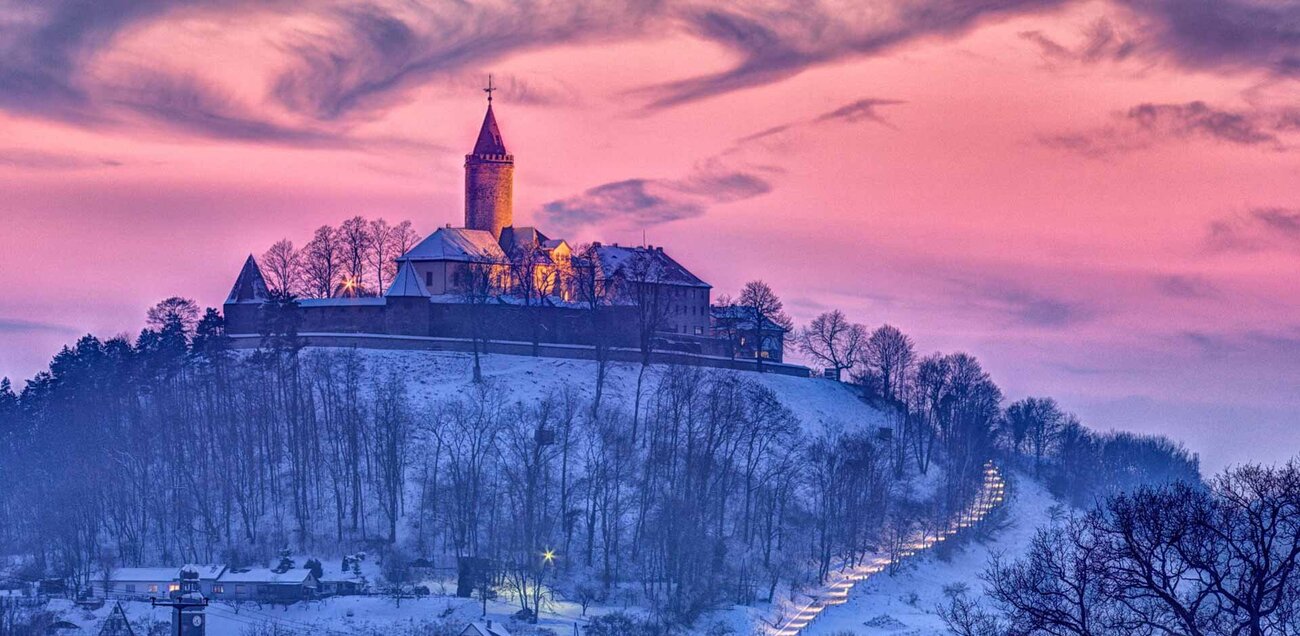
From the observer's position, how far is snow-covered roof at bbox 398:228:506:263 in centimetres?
11275

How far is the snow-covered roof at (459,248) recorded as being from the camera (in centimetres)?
11275

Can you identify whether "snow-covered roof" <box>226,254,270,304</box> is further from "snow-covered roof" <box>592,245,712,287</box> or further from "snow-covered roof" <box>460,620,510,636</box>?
"snow-covered roof" <box>460,620,510,636</box>

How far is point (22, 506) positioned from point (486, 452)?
23061 mm

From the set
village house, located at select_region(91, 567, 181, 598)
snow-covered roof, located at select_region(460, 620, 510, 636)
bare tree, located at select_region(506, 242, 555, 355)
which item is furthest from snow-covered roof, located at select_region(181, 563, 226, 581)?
bare tree, located at select_region(506, 242, 555, 355)

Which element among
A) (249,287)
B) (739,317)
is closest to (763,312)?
(739,317)

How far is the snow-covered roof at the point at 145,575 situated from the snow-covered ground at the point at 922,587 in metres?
27.3

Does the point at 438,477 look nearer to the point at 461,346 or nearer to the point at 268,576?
the point at 268,576

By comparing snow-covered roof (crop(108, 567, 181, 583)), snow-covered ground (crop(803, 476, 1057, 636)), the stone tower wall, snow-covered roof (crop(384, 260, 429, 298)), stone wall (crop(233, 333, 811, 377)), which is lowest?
snow-covered ground (crop(803, 476, 1057, 636))

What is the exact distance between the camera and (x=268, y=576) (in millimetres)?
74938

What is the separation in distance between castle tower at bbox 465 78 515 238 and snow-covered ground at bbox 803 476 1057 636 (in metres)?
39.1

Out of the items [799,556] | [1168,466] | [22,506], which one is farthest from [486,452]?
[1168,466]

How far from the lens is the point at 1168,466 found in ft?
449

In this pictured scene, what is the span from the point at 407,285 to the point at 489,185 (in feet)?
44.9

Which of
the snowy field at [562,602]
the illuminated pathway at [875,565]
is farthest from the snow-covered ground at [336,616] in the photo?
the illuminated pathway at [875,565]
